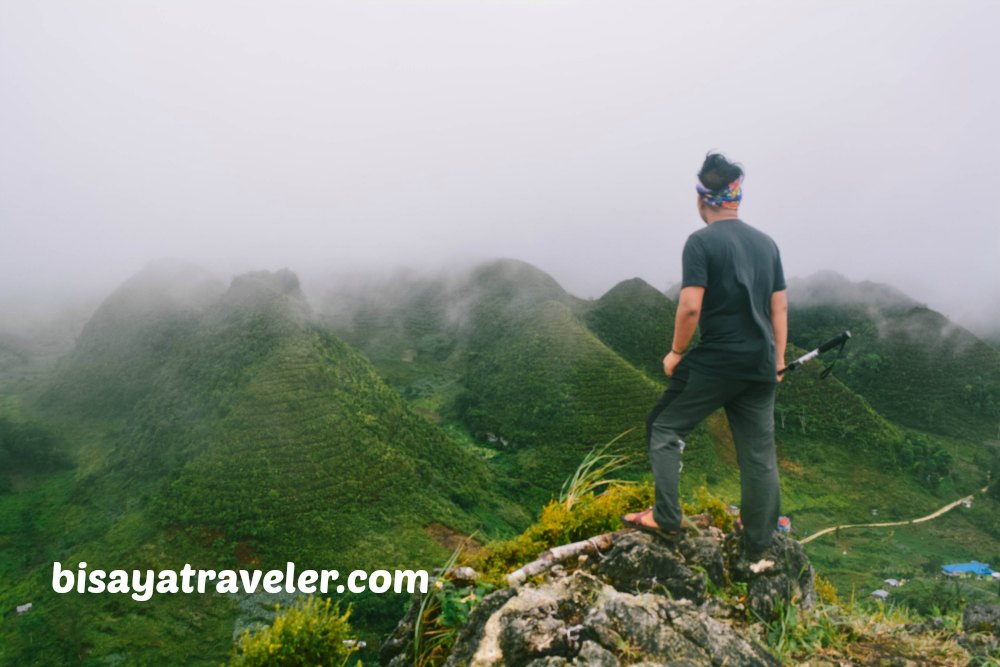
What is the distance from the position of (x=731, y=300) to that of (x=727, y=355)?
33cm

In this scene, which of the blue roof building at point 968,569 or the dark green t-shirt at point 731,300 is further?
the blue roof building at point 968,569

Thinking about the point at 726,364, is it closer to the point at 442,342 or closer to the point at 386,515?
the point at 386,515

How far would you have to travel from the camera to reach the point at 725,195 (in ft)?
11.2

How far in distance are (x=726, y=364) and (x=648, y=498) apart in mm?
1407

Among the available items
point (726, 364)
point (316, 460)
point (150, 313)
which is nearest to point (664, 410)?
point (726, 364)

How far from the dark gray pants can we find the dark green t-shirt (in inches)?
4.2

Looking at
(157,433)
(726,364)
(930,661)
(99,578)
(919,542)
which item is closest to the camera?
(930,661)

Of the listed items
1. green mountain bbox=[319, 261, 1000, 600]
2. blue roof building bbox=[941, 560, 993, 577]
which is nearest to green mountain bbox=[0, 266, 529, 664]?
green mountain bbox=[319, 261, 1000, 600]

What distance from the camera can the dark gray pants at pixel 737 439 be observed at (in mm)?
3312

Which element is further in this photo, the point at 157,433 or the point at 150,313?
the point at 150,313

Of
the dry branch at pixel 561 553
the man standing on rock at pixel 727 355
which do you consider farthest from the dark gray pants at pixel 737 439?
the dry branch at pixel 561 553

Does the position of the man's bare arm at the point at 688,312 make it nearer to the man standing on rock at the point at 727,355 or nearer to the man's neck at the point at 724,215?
the man standing on rock at the point at 727,355

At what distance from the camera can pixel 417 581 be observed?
3.55 metres

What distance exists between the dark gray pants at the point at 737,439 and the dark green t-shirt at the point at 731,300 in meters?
0.11
